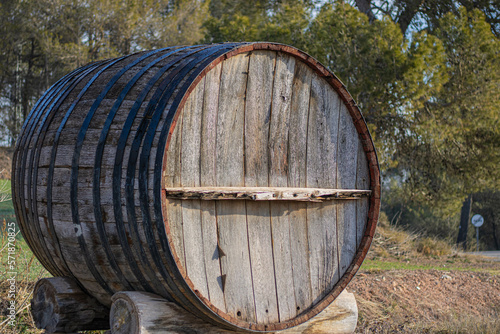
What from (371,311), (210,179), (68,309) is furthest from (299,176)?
(371,311)

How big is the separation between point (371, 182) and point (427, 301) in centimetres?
409

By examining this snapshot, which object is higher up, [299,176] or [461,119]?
[461,119]

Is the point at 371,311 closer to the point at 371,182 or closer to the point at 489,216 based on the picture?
the point at 371,182

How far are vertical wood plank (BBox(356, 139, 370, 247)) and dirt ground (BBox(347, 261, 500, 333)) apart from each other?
7.90 feet

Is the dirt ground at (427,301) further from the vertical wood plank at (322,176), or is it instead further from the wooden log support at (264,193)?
the wooden log support at (264,193)

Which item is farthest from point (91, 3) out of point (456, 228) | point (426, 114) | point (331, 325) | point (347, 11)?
point (456, 228)

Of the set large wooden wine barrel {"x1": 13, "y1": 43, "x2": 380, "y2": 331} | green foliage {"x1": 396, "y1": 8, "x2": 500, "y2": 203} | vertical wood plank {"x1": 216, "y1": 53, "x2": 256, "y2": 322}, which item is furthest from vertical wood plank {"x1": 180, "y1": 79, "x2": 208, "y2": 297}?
green foliage {"x1": 396, "y1": 8, "x2": 500, "y2": 203}

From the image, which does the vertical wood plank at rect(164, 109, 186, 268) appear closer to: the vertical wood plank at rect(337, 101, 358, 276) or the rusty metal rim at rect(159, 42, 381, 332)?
the rusty metal rim at rect(159, 42, 381, 332)

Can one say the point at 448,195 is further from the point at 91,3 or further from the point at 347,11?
the point at 91,3

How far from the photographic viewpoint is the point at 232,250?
2613mm

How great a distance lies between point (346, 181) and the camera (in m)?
3.15

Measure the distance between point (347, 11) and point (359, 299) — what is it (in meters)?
5.96

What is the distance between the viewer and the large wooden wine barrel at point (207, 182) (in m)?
2.37

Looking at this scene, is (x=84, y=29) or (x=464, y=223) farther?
(x=464, y=223)
